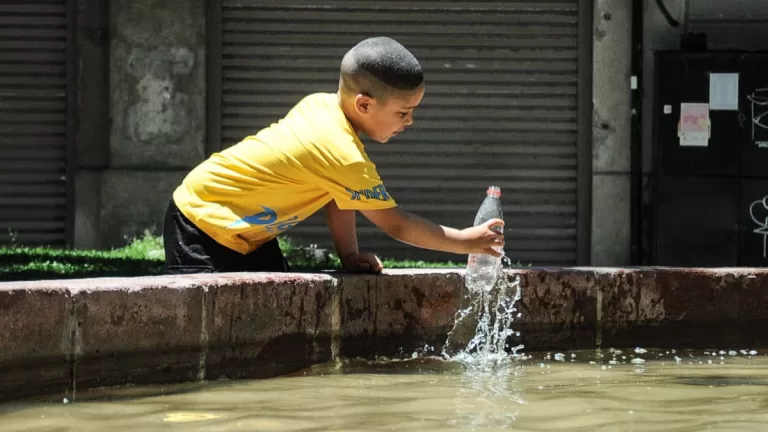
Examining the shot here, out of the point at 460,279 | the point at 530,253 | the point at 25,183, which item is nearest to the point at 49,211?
the point at 25,183

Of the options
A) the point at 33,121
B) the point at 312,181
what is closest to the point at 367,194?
the point at 312,181

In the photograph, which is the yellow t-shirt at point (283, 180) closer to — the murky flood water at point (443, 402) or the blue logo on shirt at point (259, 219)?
the blue logo on shirt at point (259, 219)

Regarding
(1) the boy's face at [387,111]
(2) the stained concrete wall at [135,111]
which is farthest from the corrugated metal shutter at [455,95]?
(1) the boy's face at [387,111]

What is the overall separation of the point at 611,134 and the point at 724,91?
3.71 feet

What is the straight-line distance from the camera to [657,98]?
436 inches

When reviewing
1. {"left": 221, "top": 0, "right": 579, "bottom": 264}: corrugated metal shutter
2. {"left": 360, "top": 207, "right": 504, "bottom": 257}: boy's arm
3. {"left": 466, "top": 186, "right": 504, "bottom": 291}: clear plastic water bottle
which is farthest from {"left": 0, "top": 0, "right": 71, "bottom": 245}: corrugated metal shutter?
{"left": 360, "top": 207, "right": 504, "bottom": 257}: boy's arm

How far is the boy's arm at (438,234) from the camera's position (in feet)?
14.4

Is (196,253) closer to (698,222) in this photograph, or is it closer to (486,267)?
(486,267)

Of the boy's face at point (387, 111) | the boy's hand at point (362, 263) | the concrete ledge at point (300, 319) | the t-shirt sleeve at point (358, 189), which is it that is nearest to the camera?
the concrete ledge at point (300, 319)

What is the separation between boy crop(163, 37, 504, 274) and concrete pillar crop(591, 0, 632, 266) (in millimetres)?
7259

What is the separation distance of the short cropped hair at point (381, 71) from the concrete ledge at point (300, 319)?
2.30 ft

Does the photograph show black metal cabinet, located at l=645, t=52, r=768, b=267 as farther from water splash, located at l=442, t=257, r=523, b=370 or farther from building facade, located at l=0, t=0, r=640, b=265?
water splash, located at l=442, t=257, r=523, b=370

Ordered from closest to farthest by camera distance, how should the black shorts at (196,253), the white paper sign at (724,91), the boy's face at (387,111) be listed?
the boy's face at (387,111) < the black shorts at (196,253) < the white paper sign at (724,91)

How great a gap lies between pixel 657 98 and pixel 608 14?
3.24 feet
